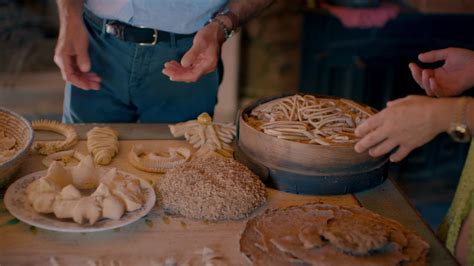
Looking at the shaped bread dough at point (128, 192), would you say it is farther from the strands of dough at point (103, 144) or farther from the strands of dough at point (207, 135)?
the strands of dough at point (207, 135)

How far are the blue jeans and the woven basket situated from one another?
1.11 ft

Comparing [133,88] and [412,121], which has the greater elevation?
[412,121]

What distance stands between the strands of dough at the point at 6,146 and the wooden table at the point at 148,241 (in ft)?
0.44

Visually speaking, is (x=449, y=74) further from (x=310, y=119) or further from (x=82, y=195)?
(x=82, y=195)

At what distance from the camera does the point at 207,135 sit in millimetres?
1625

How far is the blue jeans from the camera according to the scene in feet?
6.05

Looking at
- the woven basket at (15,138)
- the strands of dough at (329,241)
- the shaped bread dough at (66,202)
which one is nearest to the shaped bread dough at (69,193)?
the shaped bread dough at (66,202)

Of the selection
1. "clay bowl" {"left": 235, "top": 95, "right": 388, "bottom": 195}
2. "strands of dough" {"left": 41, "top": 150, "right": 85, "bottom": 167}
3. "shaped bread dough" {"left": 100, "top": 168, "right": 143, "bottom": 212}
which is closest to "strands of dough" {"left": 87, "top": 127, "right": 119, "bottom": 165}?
"strands of dough" {"left": 41, "top": 150, "right": 85, "bottom": 167}

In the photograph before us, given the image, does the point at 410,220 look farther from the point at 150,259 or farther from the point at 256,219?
the point at 150,259

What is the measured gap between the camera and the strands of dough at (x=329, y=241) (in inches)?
43.8

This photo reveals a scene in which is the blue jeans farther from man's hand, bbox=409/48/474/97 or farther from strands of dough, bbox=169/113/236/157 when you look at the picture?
man's hand, bbox=409/48/474/97

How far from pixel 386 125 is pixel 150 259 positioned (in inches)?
20.5

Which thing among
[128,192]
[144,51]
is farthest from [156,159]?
[144,51]

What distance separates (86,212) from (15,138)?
406 millimetres
